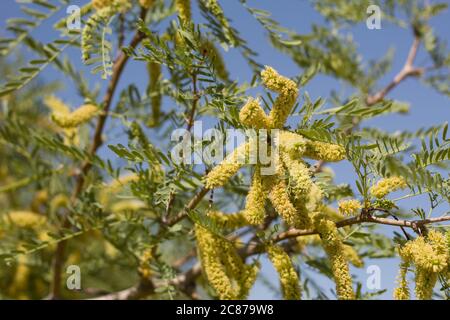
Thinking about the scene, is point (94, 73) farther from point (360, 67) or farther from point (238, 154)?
point (360, 67)

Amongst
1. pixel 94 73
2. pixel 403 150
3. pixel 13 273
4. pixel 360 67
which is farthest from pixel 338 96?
pixel 13 273

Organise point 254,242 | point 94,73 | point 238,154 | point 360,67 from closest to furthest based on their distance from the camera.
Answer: point 238,154 < point 94,73 < point 254,242 < point 360,67

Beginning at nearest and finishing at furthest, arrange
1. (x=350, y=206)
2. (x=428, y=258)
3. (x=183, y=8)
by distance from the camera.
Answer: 1. (x=428, y=258)
2. (x=350, y=206)
3. (x=183, y=8)

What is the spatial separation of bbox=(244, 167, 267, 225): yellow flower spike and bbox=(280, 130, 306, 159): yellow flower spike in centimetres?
6

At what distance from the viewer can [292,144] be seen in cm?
85

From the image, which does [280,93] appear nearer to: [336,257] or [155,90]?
[336,257]

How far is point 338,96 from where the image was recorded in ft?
5.91

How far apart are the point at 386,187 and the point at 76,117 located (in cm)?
80

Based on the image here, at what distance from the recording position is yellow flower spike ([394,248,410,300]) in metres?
0.86

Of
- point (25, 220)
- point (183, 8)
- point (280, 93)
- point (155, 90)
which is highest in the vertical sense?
point (183, 8)

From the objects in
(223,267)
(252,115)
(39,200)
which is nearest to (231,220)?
(223,267)

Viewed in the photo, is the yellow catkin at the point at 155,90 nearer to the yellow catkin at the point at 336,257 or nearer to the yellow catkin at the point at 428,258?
the yellow catkin at the point at 336,257

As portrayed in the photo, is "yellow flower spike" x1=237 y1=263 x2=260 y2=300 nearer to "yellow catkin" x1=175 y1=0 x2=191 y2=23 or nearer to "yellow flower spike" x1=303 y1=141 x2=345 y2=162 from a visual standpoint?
"yellow flower spike" x1=303 y1=141 x2=345 y2=162
